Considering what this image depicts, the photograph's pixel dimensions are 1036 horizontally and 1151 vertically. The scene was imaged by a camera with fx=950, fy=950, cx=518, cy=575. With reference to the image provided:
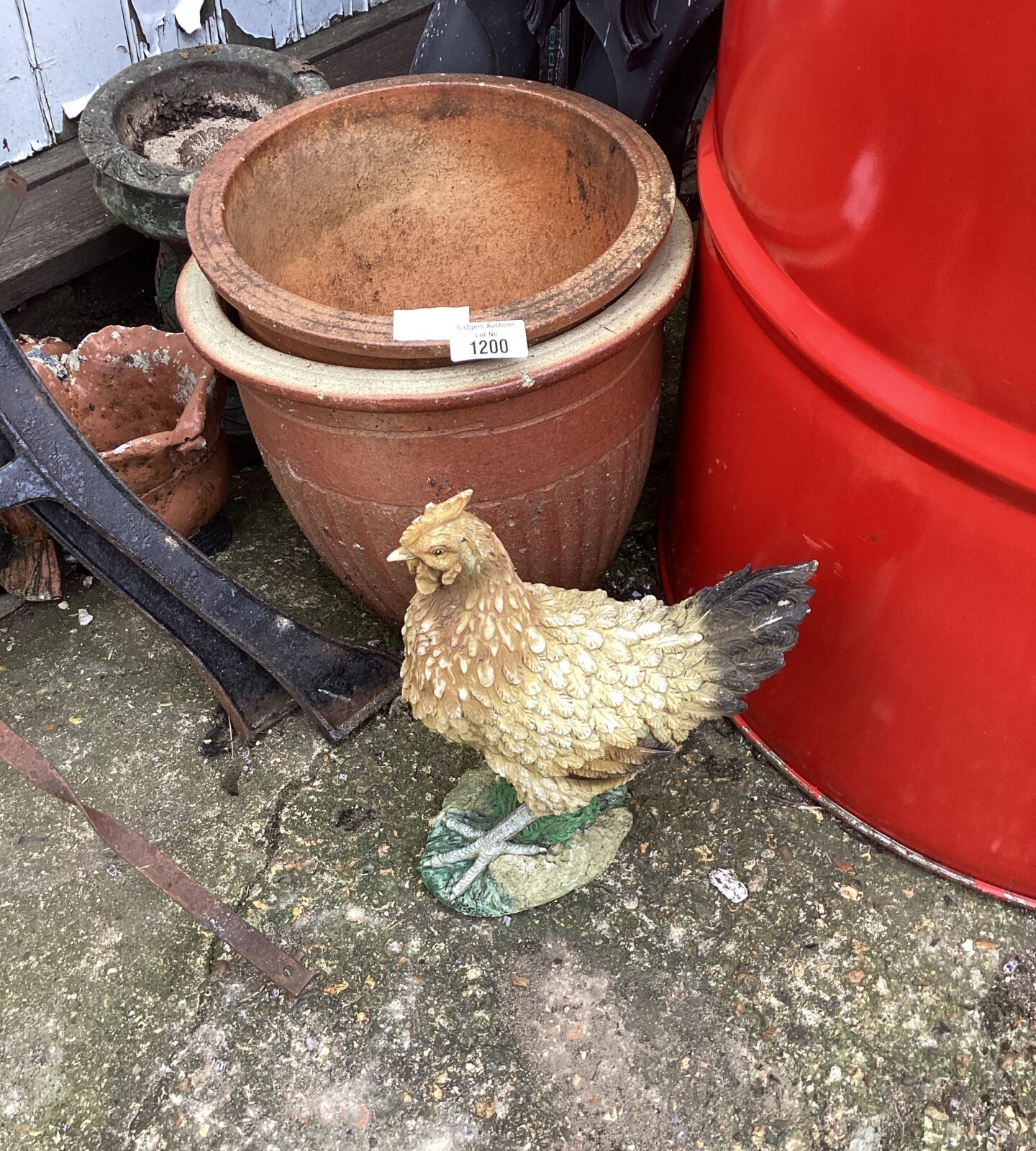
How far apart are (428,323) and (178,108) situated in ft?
5.48

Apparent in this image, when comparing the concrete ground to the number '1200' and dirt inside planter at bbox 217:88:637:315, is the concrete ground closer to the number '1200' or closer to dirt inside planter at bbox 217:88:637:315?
the number '1200'

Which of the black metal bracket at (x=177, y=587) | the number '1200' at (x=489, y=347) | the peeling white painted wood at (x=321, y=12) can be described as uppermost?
the peeling white painted wood at (x=321, y=12)

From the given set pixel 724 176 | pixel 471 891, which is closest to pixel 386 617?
pixel 471 891

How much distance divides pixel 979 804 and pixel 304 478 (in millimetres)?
1374

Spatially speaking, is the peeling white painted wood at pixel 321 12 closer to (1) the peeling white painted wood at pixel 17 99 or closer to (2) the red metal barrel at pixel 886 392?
(1) the peeling white painted wood at pixel 17 99

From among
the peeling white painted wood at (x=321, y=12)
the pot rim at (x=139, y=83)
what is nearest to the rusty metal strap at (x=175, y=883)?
the pot rim at (x=139, y=83)

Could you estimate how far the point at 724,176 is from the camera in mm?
1693

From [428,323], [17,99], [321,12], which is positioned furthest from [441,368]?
[321,12]

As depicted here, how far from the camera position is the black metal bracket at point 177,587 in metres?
1.70

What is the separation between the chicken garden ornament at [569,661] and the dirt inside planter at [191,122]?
70.4 inches

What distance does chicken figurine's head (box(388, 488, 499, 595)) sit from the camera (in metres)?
1.36

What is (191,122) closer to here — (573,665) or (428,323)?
(428,323)

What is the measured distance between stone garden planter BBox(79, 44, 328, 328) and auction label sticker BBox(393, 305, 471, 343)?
1124mm

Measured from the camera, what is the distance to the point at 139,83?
8.58 ft
